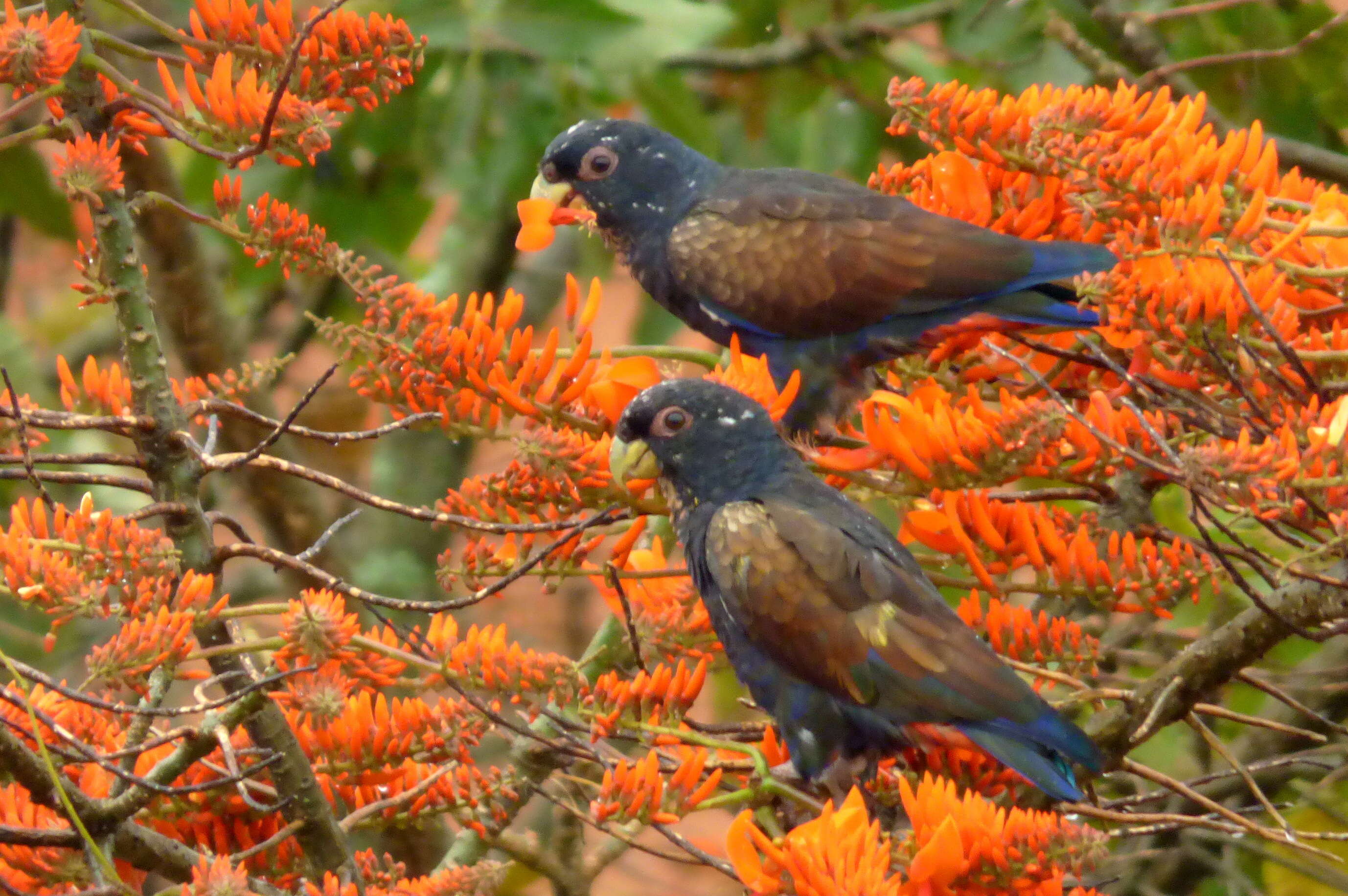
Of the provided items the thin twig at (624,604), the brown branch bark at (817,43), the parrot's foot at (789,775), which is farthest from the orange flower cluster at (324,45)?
the brown branch bark at (817,43)

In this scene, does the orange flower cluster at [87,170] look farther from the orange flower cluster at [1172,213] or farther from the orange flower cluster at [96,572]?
the orange flower cluster at [1172,213]

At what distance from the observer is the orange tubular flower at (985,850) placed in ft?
4.66

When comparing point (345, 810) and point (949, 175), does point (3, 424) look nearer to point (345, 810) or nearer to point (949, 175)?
point (345, 810)

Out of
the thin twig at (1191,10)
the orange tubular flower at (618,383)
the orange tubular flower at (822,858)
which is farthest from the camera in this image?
the thin twig at (1191,10)

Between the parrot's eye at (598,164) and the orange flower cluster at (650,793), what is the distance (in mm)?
1512

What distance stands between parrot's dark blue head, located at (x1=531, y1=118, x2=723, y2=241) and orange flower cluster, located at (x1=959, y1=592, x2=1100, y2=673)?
1155mm

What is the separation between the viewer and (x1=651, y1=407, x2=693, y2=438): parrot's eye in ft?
6.83

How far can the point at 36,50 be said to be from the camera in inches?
58.5

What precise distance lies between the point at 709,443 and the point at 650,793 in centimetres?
74

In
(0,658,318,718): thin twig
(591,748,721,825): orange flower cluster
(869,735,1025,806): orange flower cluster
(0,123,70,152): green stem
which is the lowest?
(869,735,1025,806): orange flower cluster

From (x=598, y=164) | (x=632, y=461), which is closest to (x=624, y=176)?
(x=598, y=164)

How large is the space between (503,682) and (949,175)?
3.49ft

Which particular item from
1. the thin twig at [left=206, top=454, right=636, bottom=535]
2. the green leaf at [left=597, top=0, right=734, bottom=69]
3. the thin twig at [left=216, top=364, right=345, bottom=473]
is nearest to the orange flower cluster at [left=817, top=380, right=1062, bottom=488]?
the thin twig at [left=206, top=454, right=636, bottom=535]

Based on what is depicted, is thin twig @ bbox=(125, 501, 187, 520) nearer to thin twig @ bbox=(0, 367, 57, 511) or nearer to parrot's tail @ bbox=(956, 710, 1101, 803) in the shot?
thin twig @ bbox=(0, 367, 57, 511)
